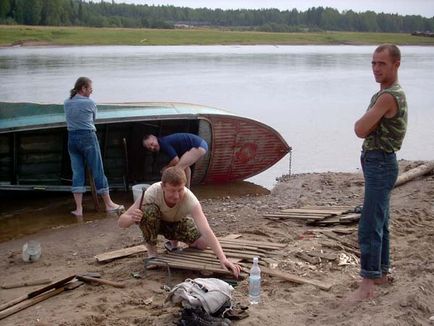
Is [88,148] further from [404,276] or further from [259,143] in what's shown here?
[404,276]

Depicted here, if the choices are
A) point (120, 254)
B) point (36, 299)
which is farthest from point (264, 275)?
point (36, 299)

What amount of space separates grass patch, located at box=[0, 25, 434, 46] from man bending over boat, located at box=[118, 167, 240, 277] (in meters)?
50.0

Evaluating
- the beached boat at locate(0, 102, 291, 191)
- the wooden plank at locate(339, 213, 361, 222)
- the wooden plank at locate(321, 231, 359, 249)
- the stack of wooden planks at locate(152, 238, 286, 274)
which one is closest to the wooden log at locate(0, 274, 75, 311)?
the stack of wooden planks at locate(152, 238, 286, 274)

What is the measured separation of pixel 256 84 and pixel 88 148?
20876mm

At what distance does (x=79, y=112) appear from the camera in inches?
320

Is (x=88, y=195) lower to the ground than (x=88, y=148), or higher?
lower

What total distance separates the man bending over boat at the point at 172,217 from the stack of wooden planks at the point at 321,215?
206cm

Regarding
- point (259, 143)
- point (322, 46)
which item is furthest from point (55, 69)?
point (322, 46)

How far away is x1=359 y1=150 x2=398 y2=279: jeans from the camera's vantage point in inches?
170

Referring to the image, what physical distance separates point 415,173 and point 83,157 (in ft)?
17.6

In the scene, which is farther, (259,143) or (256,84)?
(256,84)

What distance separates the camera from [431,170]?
10.8m

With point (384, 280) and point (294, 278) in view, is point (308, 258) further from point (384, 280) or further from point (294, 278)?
point (384, 280)

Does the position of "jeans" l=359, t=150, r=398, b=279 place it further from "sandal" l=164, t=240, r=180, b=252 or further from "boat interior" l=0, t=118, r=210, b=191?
"boat interior" l=0, t=118, r=210, b=191
